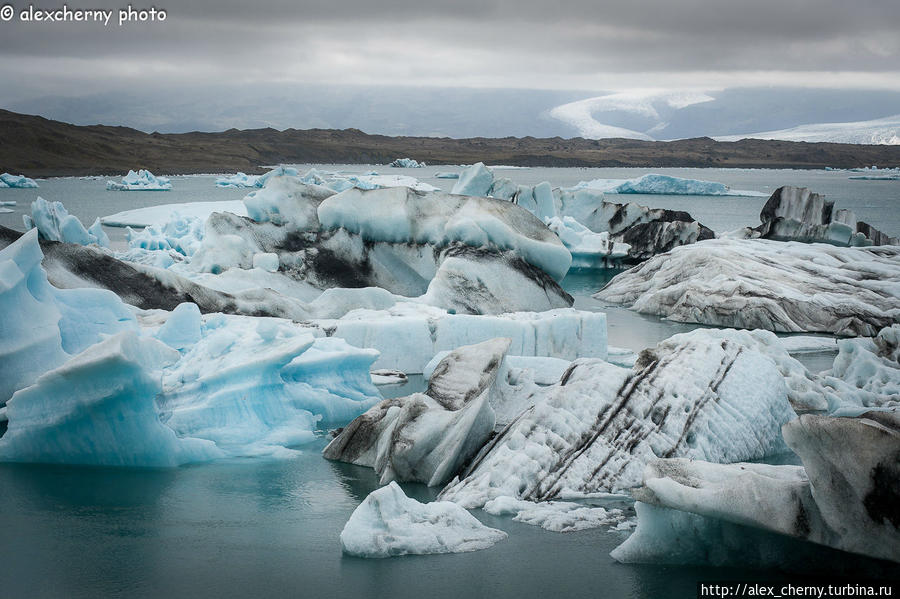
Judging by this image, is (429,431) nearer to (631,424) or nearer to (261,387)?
(631,424)

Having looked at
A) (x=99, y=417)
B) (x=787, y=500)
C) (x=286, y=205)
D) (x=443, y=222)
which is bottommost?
(x=99, y=417)

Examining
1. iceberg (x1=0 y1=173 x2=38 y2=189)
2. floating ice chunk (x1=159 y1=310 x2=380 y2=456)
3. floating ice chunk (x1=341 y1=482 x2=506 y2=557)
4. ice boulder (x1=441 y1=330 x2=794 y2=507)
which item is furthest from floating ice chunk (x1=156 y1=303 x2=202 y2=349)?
iceberg (x1=0 y1=173 x2=38 y2=189)

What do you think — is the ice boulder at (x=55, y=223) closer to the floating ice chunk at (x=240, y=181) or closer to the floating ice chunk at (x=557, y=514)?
the floating ice chunk at (x=557, y=514)

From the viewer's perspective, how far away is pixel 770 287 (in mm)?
13500

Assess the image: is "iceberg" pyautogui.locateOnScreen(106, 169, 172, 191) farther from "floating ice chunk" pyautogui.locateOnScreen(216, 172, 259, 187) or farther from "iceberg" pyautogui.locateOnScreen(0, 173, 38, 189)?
"iceberg" pyautogui.locateOnScreen(0, 173, 38, 189)

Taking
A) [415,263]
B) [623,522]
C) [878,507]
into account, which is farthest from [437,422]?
[415,263]

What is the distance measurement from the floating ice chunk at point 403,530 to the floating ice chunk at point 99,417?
82.9 inches

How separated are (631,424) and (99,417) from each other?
3.74 meters

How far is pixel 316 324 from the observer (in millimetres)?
9320

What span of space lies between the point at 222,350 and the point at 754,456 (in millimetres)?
4367

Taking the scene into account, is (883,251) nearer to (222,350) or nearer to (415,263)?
(415,263)

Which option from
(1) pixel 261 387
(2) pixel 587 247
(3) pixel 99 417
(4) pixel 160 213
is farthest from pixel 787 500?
(4) pixel 160 213

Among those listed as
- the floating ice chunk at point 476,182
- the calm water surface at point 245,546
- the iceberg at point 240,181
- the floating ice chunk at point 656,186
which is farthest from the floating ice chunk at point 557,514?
the iceberg at point 240,181

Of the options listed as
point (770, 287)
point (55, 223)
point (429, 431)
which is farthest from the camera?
point (55, 223)
